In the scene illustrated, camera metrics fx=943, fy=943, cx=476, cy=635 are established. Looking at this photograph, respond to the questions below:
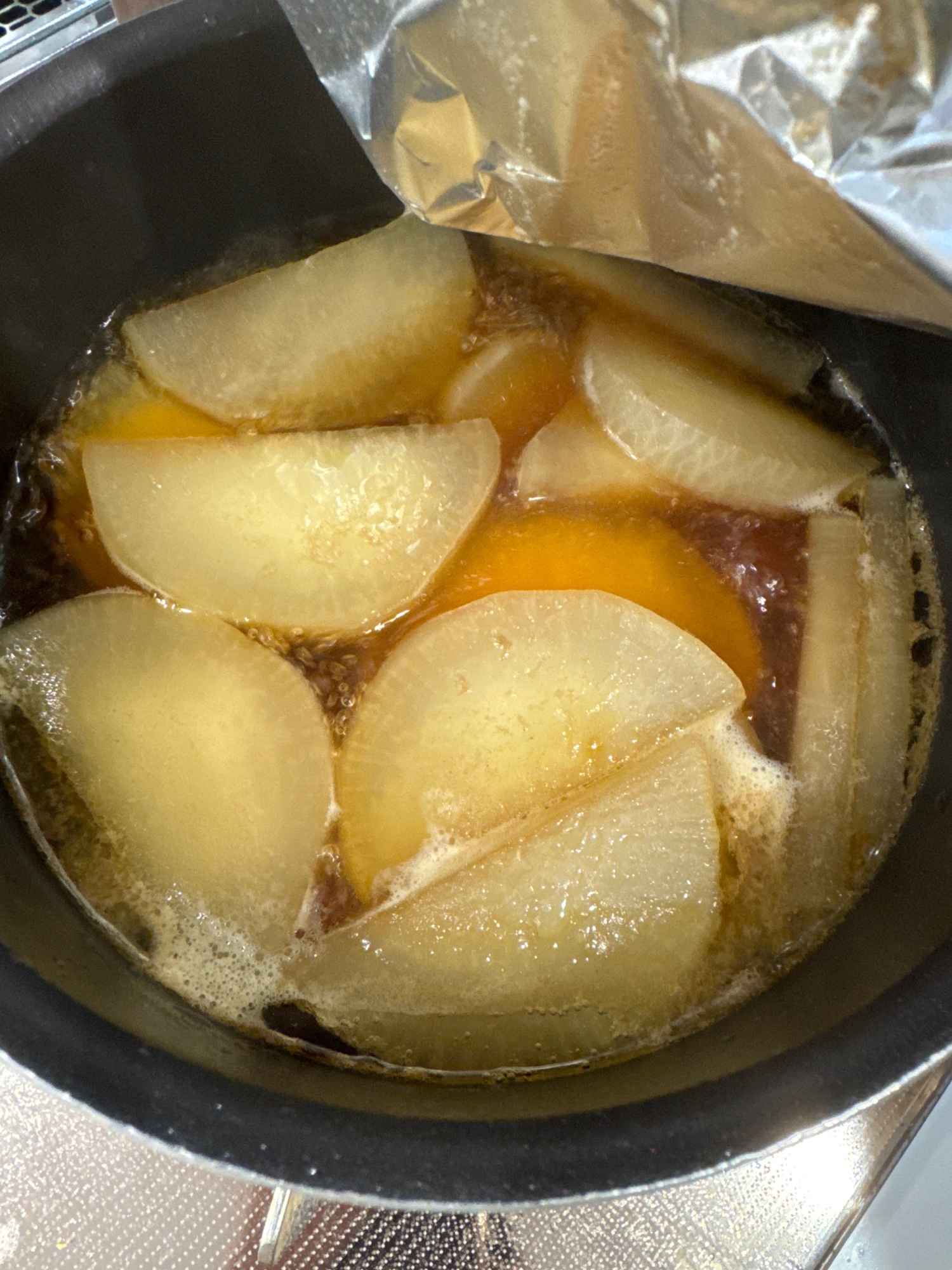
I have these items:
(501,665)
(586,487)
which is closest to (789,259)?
(586,487)

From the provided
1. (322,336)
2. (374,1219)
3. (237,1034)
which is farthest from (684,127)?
(374,1219)

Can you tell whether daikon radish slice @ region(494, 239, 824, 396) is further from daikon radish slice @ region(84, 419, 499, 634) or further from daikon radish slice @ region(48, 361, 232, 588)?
daikon radish slice @ region(48, 361, 232, 588)

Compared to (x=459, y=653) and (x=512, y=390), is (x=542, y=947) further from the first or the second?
(x=512, y=390)

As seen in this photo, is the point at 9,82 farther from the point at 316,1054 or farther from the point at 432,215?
the point at 316,1054

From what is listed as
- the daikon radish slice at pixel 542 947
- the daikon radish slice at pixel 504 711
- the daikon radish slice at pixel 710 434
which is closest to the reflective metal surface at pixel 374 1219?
the daikon radish slice at pixel 542 947

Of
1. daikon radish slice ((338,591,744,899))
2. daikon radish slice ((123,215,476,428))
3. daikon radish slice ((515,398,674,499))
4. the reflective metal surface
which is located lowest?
the reflective metal surface

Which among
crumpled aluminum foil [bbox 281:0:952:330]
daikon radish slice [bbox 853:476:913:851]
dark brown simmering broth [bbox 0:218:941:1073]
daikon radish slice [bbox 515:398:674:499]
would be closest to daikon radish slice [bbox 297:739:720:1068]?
dark brown simmering broth [bbox 0:218:941:1073]
